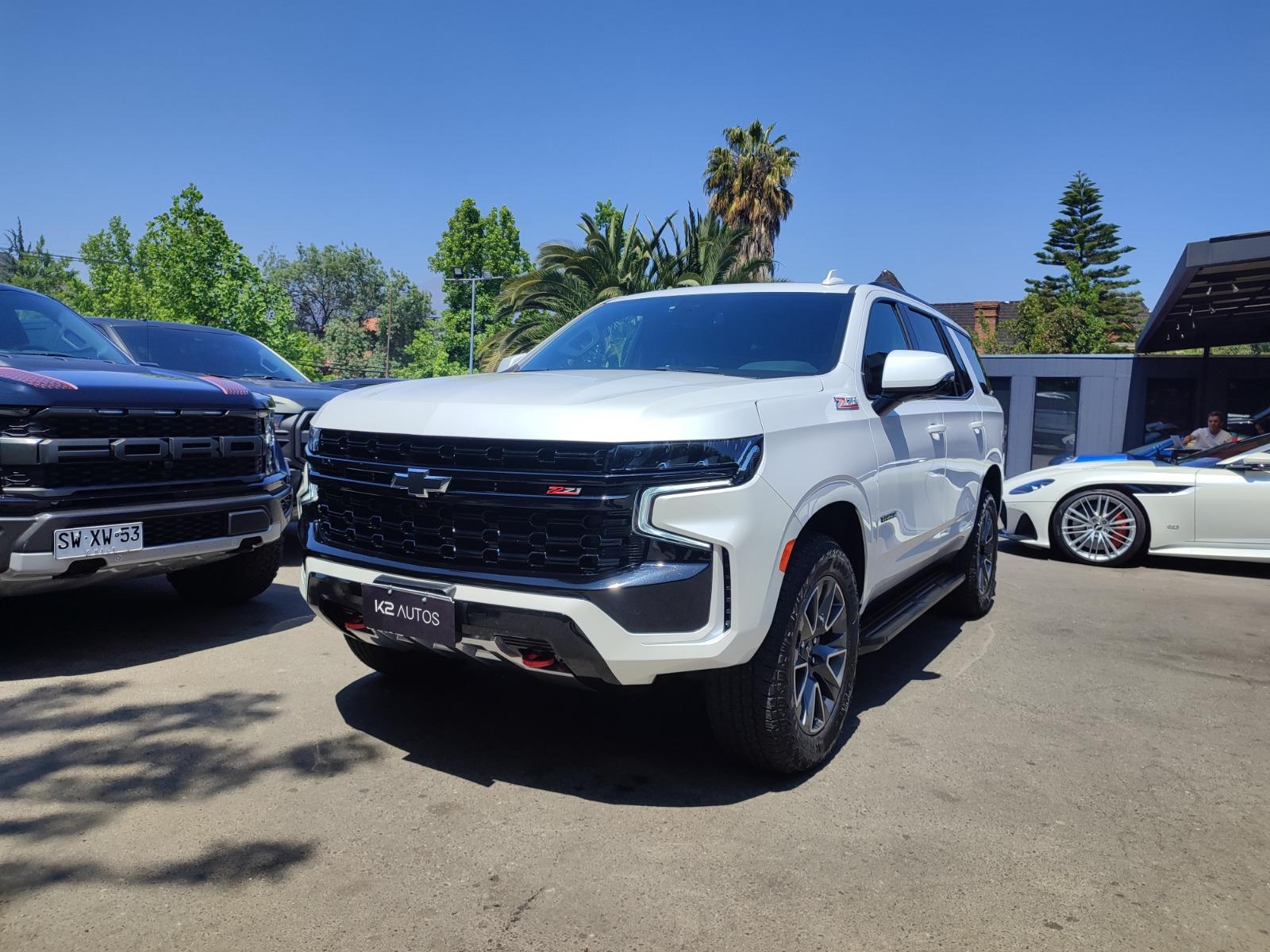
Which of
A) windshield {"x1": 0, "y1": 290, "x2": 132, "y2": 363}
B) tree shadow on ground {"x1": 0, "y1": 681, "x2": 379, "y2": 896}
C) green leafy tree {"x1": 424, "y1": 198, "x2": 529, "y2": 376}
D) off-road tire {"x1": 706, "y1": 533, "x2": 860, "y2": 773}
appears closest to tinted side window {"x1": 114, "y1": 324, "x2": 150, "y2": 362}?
windshield {"x1": 0, "y1": 290, "x2": 132, "y2": 363}

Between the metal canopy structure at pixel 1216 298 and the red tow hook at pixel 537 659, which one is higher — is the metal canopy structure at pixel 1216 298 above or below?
above

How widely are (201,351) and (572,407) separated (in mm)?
6194

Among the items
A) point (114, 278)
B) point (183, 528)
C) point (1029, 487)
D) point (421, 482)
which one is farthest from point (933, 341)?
point (114, 278)

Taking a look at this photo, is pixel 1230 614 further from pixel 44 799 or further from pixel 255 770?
pixel 44 799

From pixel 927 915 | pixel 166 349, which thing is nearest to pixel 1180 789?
pixel 927 915

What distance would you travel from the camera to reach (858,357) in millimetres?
4020

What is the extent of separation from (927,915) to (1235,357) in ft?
72.0

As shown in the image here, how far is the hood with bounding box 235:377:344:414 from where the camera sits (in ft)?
23.6

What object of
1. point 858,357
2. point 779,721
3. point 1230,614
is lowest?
point 1230,614

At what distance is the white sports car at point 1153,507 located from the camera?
8039 mm

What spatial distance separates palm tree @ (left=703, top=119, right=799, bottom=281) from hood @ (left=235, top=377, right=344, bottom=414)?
24876mm

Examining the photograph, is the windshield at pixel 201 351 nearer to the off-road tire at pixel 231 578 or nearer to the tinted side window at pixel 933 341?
the off-road tire at pixel 231 578

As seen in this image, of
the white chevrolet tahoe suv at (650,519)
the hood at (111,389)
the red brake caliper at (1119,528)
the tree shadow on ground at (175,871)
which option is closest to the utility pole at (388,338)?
the red brake caliper at (1119,528)

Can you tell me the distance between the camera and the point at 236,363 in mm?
8031
